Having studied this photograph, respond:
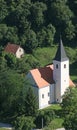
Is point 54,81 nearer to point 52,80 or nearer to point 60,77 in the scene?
point 52,80

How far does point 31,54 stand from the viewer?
315 ft

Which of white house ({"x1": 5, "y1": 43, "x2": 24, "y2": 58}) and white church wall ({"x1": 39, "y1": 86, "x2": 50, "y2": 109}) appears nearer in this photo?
white church wall ({"x1": 39, "y1": 86, "x2": 50, "y2": 109})

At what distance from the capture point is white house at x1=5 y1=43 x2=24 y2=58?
93500 mm

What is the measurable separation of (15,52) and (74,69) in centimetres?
928

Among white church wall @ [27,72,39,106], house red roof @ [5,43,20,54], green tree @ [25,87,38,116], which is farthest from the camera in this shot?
house red roof @ [5,43,20,54]

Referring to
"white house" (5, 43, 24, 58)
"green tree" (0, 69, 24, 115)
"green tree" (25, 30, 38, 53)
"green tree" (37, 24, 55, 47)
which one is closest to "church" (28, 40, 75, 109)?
"green tree" (0, 69, 24, 115)

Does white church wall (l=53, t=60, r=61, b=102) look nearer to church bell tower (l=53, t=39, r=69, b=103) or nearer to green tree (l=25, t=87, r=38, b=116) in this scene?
church bell tower (l=53, t=39, r=69, b=103)

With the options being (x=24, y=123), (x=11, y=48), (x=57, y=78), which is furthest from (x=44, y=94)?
(x=11, y=48)

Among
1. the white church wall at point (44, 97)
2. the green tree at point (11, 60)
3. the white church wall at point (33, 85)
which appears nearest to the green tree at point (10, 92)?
the white church wall at point (33, 85)

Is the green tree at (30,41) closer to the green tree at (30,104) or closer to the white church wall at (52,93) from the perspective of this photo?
the white church wall at (52,93)

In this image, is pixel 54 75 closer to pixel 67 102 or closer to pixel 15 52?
pixel 67 102

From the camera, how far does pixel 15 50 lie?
9362 cm

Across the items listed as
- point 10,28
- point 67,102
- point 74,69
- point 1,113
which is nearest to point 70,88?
point 67,102

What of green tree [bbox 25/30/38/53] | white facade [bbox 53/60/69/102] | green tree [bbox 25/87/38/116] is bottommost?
green tree [bbox 25/87/38/116]
